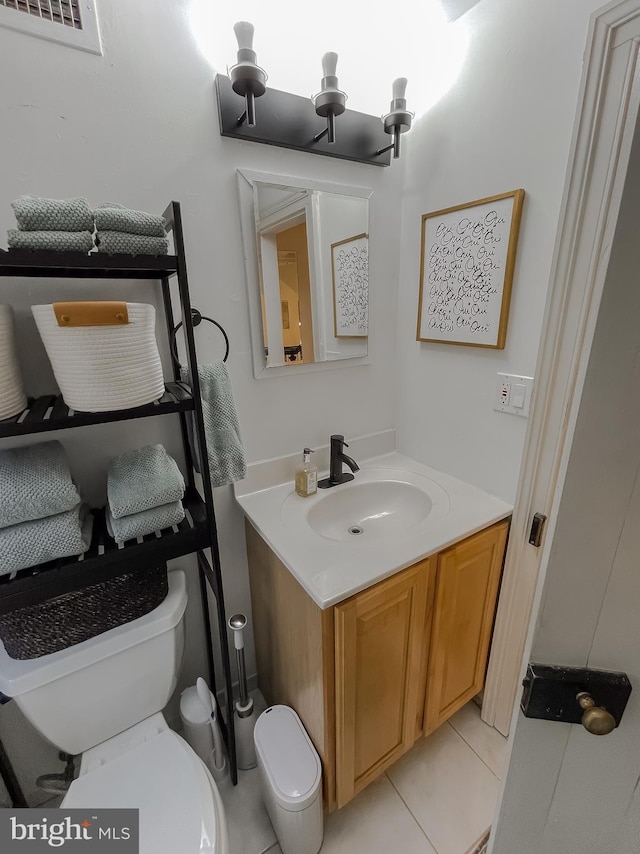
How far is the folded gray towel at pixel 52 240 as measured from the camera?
2.25ft

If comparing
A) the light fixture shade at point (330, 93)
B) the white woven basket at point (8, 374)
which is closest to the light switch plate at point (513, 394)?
the light fixture shade at point (330, 93)

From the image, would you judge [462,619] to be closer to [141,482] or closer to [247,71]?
[141,482]

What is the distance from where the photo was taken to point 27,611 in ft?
2.85

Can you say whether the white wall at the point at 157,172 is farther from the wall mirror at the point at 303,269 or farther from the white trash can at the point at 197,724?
the white trash can at the point at 197,724

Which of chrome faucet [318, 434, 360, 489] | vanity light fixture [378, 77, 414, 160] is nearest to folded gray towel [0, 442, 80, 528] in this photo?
chrome faucet [318, 434, 360, 489]

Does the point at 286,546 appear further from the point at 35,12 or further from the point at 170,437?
the point at 35,12

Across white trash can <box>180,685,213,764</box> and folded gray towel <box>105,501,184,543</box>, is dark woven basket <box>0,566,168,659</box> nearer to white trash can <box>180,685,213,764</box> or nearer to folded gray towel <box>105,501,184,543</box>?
folded gray towel <box>105,501,184,543</box>

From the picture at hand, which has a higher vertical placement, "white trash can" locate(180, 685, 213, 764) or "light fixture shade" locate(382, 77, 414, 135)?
"light fixture shade" locate(382, 77, 414, 135)

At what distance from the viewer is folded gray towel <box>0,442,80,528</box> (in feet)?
2.52

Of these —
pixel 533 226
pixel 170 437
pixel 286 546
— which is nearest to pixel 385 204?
pixel 533 226

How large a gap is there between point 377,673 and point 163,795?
58 cm

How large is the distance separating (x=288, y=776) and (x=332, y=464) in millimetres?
900

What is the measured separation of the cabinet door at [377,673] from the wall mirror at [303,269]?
776 millimetres

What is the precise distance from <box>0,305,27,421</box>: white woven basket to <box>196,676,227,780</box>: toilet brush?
0.97 meters
